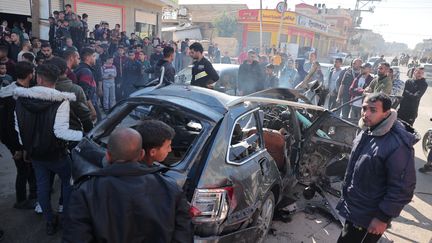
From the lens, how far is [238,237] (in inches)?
106

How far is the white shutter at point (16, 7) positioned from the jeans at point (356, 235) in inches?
506

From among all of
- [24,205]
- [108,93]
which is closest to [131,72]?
[108,93]

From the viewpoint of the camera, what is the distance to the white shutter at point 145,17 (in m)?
16.1

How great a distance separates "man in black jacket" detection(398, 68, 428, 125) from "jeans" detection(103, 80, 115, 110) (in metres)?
7.03

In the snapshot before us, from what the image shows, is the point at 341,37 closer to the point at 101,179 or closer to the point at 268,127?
the point at 268,127

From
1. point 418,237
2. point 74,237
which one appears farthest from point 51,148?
point 418,237

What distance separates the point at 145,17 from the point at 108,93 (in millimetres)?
9922

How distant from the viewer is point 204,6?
46.8 meters

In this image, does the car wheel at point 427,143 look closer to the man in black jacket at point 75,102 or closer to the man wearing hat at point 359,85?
the man wearing hat at point 359,85

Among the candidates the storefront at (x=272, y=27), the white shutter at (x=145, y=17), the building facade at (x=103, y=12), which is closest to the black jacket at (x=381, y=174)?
the building facade at (x=103, y=12)

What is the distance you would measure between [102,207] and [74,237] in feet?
0.64

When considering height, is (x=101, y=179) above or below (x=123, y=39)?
below

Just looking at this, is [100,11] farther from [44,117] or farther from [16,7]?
[44,117]

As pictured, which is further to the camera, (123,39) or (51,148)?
(123,39)
